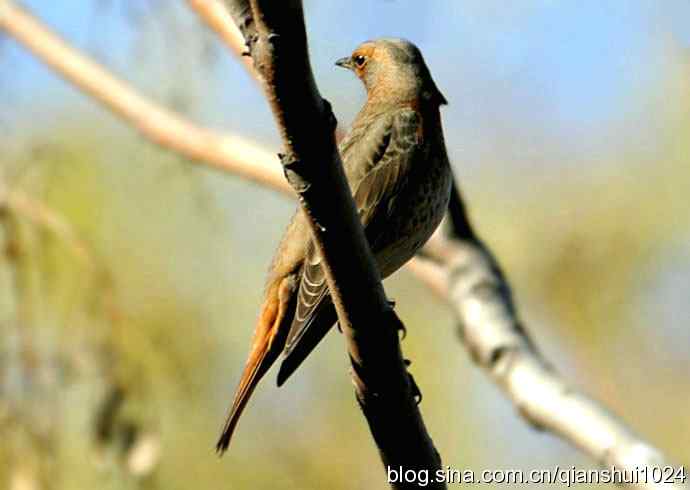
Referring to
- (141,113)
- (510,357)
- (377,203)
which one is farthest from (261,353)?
(141,113)

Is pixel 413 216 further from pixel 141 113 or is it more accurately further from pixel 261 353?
pixel 141 113

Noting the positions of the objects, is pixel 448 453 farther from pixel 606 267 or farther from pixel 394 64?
pixel 394 64

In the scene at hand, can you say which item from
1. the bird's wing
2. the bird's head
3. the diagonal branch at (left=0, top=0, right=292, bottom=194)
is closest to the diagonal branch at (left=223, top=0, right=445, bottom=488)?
the bird's wing

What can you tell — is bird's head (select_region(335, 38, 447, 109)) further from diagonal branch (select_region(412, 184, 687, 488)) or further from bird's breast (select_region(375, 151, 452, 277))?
diagonal branch (select_region(412, 184, 687, 488))

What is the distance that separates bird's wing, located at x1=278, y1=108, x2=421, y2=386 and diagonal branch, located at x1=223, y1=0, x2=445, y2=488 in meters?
0.58

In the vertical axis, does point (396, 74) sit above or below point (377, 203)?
above

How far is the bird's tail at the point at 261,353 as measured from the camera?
395 cm

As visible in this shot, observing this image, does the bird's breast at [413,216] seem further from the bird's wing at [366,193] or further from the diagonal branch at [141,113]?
the diagonal branch at [141,113]

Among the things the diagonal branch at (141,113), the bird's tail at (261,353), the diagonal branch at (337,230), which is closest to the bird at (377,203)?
the bird's tail at (261,353)

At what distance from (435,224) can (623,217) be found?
9.20 ft

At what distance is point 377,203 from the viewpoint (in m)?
4.33

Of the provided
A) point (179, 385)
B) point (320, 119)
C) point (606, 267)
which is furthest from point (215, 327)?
point (320, 119)

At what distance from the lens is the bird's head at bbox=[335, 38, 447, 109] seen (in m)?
4.82

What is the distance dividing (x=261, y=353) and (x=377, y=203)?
66 centimetres
